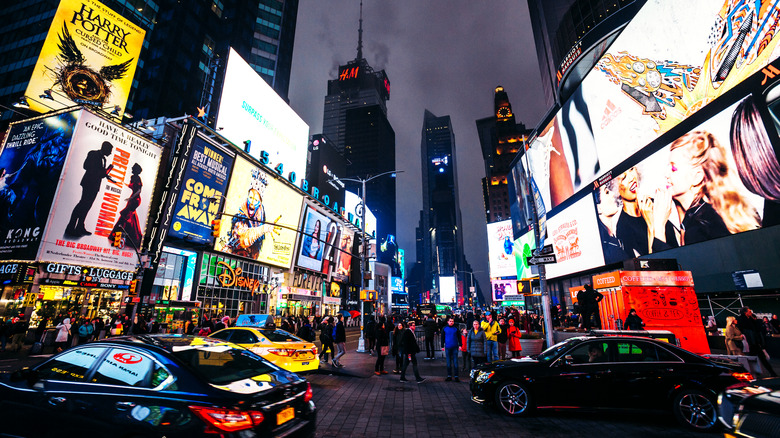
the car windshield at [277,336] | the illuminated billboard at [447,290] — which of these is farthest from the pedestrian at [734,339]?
the illuminated billboard at [447,290]

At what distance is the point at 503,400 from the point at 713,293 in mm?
25023

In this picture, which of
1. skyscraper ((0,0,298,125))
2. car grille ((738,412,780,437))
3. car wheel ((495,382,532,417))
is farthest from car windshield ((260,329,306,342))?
skyscraper ((0,0,298,125))

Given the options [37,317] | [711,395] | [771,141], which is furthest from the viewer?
[37,317]

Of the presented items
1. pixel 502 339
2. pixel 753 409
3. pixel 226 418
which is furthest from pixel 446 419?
pixel 502 339

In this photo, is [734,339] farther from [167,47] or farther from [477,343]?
[167,47]

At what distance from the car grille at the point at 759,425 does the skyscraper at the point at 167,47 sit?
36.9 metres

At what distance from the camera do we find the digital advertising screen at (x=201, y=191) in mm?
27656

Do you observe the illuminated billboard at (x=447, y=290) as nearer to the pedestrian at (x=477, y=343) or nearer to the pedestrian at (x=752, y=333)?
the pedestrian at (x=477, y=343)

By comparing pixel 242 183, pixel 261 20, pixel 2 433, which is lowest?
pixel 2 433

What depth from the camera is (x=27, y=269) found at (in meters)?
20.6

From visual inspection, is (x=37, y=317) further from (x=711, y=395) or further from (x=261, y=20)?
(x=261, y=20)

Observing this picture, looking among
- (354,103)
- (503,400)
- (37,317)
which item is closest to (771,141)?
(503,400)

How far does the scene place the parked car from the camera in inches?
129

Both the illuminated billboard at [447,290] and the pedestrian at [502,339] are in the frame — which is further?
the illuminated billboard at [447,290]
